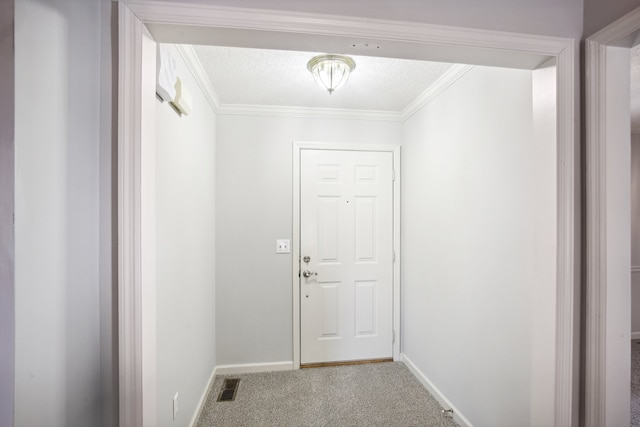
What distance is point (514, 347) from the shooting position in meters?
1.37

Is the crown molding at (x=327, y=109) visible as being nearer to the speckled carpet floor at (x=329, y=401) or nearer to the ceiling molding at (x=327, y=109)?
the ceiling molding at (x=327, y=109)

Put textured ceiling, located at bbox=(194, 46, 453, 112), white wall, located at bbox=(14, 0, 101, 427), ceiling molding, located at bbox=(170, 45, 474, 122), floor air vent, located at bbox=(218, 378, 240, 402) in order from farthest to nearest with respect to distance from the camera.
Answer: floor air vent, located at bbox=(218, 378, 240, 402), ceiling molding, located at bbox=(170, 45, 474, 122), textured ceiling, located at bbox=(194, 46, 453, 112), white wall, located at bbox=(14, 0, 101, 427)

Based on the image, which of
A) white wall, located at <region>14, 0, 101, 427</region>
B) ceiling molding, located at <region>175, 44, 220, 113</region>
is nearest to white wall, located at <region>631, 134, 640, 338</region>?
ceiling molding, located at <region>175, 44, 220, 113</region>

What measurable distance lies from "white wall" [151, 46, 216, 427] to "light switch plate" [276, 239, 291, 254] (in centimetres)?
56

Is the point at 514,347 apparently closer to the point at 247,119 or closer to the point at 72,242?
the point at 72,242

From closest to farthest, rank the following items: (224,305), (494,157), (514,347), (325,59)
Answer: (514,347), (494,157), (325,59), (224,305)

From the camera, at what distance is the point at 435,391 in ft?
6.78

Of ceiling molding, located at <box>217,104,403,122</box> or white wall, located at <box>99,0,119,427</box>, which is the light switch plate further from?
white wall, located at <box>99,0,119,427</box>

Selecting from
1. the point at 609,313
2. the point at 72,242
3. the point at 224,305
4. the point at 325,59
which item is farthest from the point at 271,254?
the point at 609,313

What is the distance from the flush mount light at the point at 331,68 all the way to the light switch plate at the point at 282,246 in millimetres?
1359

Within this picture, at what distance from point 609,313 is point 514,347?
548 mm

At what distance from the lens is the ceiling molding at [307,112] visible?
243cm

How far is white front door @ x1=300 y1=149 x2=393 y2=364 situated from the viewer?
2541 millimetres

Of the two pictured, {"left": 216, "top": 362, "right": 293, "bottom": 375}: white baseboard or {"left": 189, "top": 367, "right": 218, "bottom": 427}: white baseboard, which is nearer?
{"left": 189, "top": 367, "right": 218, "bottom": 427}: white baseboard
